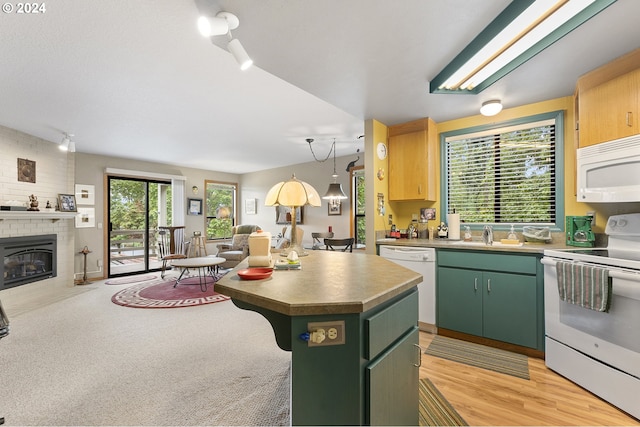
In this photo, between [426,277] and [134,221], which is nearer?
[426,277]

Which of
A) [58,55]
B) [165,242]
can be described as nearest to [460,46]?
[58,55]

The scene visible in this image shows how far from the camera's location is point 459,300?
9.12ft

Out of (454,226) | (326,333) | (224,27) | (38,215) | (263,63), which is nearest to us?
(326,333)

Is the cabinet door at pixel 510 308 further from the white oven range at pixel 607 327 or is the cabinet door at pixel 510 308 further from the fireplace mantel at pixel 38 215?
the fireplace mantel at pixel 38 215

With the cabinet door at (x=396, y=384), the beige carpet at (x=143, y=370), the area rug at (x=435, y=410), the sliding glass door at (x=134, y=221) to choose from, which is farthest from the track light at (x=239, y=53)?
the sliding glass door at (x=134, y=221)

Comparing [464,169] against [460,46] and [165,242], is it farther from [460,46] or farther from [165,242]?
[165,242]

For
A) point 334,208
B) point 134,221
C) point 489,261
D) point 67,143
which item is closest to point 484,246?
point 489,261

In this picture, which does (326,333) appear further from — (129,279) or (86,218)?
(86,218)

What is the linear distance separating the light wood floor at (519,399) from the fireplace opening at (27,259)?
5581 mm

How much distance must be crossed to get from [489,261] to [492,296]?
1.06 feet

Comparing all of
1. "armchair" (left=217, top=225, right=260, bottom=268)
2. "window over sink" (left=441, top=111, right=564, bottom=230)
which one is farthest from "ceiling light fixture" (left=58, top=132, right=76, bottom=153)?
"window over sink" (left=441, top=111, right=564, bottom=230)

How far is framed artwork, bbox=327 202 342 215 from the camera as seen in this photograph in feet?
19.5

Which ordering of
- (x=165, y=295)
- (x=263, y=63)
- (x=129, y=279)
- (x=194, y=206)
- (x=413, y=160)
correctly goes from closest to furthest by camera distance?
(x=263, y=63)
(x=413, y=160)
(x=165, y=295)
(x=129, y=279)
(x=194, y=206)

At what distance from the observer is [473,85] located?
2566 millimetres
